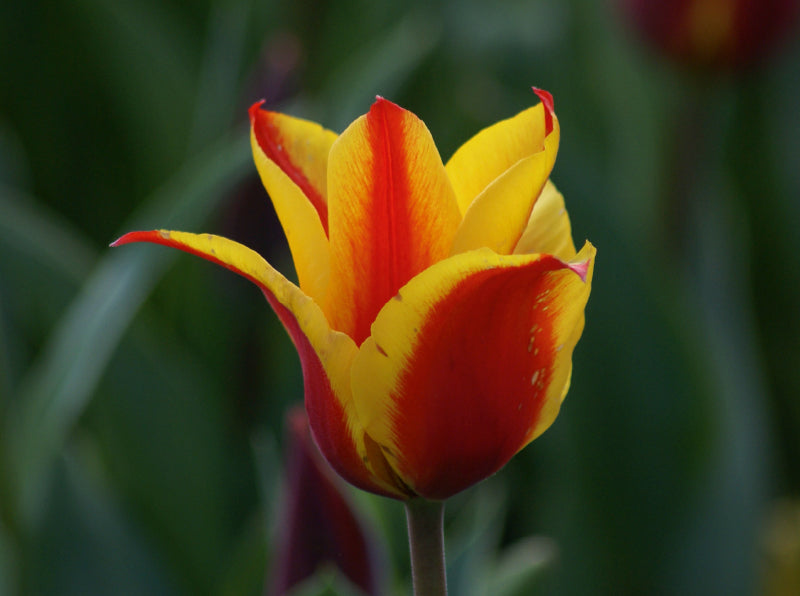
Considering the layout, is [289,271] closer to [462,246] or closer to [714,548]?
[714,548]

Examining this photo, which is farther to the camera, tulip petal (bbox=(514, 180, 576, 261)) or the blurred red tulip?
the blurred red tulip

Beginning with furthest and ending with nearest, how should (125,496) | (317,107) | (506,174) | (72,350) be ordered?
1. (317,107)
2. (125,496)
3. (72,350)
4. (506,174)

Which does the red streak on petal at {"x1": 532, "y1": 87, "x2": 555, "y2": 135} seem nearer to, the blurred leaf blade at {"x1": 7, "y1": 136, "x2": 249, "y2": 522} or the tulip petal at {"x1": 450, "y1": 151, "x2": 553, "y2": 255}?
the tulip petal at {"x1": 450, "y1": 151, "x2": 553, "y2": 255}

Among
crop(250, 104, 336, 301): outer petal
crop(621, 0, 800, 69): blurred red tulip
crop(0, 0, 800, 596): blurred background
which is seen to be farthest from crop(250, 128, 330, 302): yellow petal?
crop(621, 0, 800, 69): blurred red tulip

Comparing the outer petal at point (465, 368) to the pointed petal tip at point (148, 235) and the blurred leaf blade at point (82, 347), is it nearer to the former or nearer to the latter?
the pointed petal tip at point (148, 235)

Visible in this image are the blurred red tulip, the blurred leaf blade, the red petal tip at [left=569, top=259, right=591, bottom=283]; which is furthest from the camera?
the blurred red tulip

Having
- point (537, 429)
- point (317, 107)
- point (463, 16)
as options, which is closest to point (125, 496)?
point (317, 107)

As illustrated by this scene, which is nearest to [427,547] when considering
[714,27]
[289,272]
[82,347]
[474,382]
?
[474,382]
